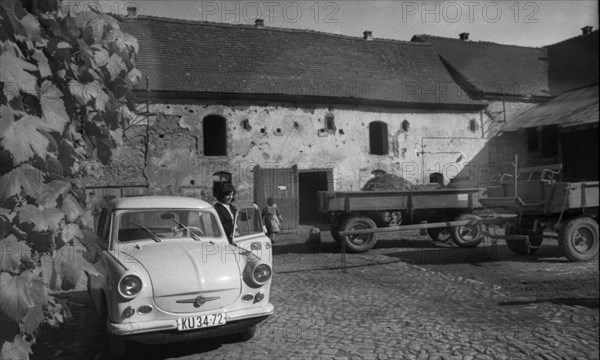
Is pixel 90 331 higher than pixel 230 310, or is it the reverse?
pixel 230 310

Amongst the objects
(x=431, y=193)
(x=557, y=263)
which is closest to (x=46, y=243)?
(x=557, y=263)

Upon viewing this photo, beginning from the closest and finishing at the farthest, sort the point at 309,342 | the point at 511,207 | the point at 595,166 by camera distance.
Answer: the point at 595,166 → the point at 309,342 → the point at 511,207

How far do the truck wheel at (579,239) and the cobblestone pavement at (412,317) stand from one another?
8.8 inches

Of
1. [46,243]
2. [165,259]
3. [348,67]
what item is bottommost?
[165,259]

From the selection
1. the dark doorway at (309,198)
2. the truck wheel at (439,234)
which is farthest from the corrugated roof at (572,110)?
the dark doorway at (309,198)

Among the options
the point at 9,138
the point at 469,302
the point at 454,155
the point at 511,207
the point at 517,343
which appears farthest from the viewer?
the point at 454,155

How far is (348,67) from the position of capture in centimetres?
1827

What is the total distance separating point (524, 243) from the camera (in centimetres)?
893

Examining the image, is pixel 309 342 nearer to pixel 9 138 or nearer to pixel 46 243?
pixel 46 243

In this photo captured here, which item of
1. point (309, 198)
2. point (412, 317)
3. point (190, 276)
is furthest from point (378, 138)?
point (190, 276)

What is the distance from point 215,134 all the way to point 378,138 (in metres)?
6.87

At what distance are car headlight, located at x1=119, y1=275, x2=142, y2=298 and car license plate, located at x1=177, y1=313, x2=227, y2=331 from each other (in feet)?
1.61

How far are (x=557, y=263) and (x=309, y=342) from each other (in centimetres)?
586

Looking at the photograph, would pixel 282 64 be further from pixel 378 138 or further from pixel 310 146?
pixel 378 138
